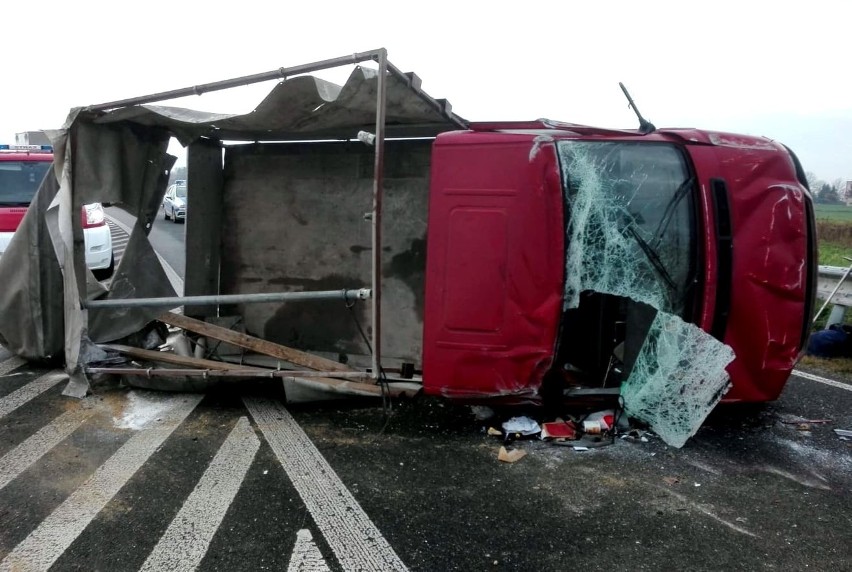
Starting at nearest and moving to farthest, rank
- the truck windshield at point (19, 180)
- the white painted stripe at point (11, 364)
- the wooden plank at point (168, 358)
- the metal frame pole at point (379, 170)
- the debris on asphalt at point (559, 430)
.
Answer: the metal frame pole at point (379, 170), the debris on asphalt at point (559, 430), the wooden plank at point (168, 358), the white painted stripe at point (11, 364), the truck windshield at point (19, 180)

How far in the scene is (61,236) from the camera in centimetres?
458

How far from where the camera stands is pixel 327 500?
3.27 meters

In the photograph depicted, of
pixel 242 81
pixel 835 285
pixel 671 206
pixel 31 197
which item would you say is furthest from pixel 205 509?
pixel 31 197

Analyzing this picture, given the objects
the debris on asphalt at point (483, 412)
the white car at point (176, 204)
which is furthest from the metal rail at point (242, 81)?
Answer: the white car at point (176, 204)

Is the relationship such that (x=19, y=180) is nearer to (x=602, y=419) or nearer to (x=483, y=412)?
(x=483, y=412)

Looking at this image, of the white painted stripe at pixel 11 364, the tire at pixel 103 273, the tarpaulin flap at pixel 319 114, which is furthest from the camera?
the tire at pixel 103 273

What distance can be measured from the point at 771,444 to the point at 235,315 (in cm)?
455

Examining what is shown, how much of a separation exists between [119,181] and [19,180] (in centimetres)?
494

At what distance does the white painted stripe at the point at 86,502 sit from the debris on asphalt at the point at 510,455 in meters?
2.20

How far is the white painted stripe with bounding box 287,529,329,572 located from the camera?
2.69 metres

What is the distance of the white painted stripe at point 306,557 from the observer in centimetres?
269

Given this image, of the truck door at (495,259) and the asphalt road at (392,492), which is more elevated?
the truck door at (495,259)

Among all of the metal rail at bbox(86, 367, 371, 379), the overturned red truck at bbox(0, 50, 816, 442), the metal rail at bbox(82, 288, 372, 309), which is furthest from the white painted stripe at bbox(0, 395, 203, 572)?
the metal rail at bbox(82, 288, 372, 309)

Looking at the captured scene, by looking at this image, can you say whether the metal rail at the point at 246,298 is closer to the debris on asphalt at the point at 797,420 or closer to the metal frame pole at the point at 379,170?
the metal frame pole at the point at 379,170
